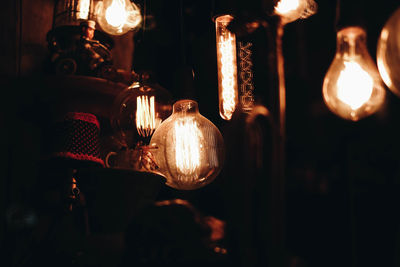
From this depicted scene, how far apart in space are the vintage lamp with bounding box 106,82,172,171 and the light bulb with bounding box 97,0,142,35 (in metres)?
0.30

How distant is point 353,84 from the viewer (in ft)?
4.23

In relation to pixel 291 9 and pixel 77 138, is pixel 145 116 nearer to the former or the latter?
pixel 77 138

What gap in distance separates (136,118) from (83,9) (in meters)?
0.57

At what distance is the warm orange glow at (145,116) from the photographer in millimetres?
1374

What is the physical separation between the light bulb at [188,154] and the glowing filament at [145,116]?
4.0 inches

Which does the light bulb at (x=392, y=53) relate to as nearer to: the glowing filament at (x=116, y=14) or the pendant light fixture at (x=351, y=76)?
the pendant light fixture at (x=351, y=76)

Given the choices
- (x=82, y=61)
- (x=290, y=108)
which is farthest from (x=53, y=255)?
(x=290, y=108)

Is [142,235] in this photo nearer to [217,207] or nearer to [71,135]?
[71,135]

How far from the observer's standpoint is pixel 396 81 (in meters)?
1.05

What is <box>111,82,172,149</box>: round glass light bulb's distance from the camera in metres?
1.37

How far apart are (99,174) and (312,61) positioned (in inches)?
65.1

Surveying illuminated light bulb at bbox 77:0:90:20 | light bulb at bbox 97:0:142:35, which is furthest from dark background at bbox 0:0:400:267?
illuminated light bulb at bbox 77:0:90:20

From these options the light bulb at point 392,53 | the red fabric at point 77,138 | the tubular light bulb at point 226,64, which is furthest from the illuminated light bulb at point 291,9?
the red fabric at point 77,138

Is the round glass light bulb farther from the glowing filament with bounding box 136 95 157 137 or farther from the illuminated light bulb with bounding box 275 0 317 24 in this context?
the illuminated light bulb with bounding box 275 0 317 24
